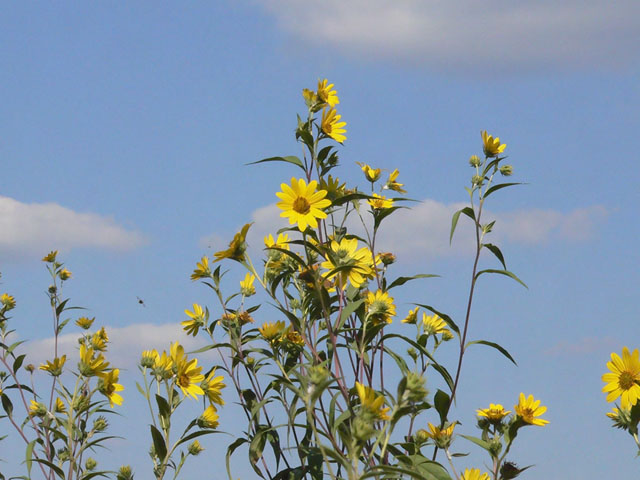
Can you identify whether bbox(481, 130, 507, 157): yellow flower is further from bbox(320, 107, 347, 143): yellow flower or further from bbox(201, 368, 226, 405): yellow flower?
bbox(201, 368, 226, 405): yellow flower

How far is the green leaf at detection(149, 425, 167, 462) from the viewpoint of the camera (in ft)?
8.81

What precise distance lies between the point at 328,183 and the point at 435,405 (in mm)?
978

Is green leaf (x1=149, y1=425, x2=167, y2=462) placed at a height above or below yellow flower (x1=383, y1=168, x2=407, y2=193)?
below

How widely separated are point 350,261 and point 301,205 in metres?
0.27

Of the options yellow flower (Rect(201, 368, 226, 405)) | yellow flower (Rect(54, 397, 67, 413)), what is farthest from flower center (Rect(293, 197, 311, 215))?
yellow flower (Rect(54, 397, 67, 413))

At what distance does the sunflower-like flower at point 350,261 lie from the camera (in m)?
2.67

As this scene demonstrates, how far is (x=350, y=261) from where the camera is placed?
8.65ft

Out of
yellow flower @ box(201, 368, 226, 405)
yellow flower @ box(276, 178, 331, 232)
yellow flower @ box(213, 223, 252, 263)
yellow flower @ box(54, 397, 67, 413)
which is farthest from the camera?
yellow flower @ box(54, 397, 67, 413)

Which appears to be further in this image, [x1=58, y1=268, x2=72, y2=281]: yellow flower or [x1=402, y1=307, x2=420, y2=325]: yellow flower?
[x1=58, y1=268, x2=72, y2=281]: yellow flower

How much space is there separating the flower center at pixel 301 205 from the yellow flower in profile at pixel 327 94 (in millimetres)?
549

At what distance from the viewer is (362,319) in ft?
9.74

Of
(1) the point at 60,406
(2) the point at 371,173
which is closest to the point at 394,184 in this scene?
(2) the point at 371,173

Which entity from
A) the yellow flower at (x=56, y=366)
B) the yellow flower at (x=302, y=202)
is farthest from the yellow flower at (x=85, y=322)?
the yellow flower at (x=302, y=202)

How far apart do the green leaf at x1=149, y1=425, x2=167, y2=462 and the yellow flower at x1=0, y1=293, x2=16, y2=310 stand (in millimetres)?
2306
